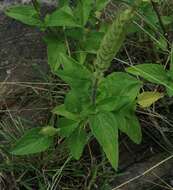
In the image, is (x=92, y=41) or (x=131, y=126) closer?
(x=131, y=126)

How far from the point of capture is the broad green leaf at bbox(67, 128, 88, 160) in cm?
150

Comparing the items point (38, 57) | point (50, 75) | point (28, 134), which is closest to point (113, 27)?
point (28, 134)

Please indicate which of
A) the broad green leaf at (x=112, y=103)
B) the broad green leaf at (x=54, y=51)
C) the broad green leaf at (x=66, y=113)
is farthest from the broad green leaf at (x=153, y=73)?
the broad green leaf at (x=54, y=51)

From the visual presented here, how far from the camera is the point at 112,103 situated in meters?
1.44

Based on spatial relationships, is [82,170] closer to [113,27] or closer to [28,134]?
[28,134]

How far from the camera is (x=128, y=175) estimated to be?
167 centimetres

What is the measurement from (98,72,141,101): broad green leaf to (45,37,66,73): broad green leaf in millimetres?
339

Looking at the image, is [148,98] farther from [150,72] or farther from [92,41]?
[92,41]

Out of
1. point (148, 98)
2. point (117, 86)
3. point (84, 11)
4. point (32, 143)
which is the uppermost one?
point (84, 11)

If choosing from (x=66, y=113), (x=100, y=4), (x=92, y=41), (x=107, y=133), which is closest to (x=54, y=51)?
(x=92, y=41)

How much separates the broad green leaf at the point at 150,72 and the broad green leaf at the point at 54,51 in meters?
0.34

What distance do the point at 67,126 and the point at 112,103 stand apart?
0.16 m

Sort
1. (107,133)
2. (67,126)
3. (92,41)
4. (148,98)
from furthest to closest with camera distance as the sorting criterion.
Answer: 1. (92,41)
2. (148,98)
3. (67,126)
4. (107,133)

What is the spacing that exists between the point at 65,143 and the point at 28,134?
5.9 inches
